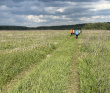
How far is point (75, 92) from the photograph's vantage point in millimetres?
4098

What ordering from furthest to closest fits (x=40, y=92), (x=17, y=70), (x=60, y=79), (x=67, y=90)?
(x=17, y=70) < (x=60, y=79) < (x=67, y=90) < (x=40, y=92)

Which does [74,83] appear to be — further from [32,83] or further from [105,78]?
[32,83]

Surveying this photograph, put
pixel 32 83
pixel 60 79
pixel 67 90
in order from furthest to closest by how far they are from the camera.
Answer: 1. pixel 60 79
2. pixel 32 83
3. pixel 67 90

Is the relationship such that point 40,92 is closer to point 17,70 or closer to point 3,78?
point 3,78

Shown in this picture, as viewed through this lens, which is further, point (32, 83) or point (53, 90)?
point (32, 83)

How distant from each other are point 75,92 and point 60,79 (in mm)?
1042

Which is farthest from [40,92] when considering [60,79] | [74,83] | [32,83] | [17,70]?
[17,70]

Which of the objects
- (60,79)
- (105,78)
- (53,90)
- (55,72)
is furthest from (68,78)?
(105,78)

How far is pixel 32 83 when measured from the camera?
183 inches

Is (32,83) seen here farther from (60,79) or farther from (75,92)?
(75,92)

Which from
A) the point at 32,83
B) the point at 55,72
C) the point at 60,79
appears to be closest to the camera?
the point at 32,83

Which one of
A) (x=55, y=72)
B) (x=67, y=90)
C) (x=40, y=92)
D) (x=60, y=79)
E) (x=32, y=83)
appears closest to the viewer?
(x=40, y=92)

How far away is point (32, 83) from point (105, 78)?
3.27m

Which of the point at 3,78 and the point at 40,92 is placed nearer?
the point at 40,92
